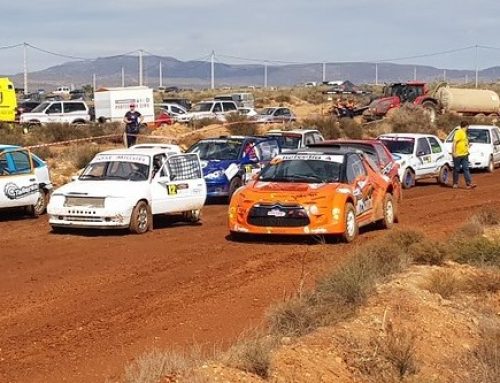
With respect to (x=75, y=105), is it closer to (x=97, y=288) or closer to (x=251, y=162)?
(x=251, y=162)

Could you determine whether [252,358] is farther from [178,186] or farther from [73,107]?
[73,107]

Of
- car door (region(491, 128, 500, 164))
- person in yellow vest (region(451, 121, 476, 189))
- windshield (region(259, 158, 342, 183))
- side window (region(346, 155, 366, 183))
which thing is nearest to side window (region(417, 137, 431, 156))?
person in yellow vest (region(451, 121, 476, 189))

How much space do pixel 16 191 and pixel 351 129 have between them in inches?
1050

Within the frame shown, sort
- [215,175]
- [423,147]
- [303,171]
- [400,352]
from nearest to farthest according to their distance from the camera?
[400,352]
[303,171]
[215,175]
[423,147]

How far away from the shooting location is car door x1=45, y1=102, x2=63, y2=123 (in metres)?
44.6

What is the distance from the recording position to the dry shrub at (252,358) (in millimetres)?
6988

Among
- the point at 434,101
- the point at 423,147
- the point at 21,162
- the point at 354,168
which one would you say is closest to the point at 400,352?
the point at 354,168

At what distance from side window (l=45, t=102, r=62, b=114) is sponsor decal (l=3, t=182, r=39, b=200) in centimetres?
2715

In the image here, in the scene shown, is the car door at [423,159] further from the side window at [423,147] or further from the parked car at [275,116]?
the parked car at [275,116]

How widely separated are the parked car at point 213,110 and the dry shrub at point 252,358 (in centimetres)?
4070

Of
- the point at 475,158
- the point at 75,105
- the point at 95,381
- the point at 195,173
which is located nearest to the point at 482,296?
the point at 95,381

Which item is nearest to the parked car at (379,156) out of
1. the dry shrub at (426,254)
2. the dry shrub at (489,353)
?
the dry shrub at (426,254)

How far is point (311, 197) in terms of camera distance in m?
14.5

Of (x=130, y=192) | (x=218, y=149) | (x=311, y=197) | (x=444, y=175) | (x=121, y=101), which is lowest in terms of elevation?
(x=444, y=175)
